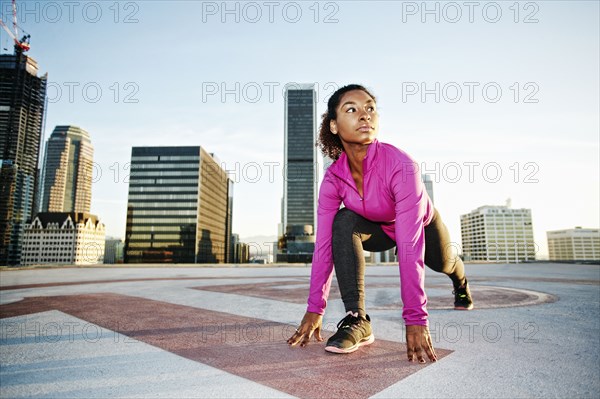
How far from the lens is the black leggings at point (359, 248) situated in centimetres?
212

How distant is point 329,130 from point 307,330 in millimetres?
1730

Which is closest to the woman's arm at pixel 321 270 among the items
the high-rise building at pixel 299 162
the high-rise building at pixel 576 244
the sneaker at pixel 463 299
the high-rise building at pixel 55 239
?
the sneaker at pixel 463 299

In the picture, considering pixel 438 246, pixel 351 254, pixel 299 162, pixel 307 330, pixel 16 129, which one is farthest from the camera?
pixel 299 162

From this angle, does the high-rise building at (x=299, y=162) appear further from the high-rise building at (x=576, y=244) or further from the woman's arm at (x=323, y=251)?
the woman's arm at (x=323, y=251)

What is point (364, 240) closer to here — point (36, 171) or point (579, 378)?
point (579, 378)

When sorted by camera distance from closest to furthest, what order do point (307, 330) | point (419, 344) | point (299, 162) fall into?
point (419, 344), point (307, 330), point (299, 162)

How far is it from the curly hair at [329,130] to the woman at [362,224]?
0.01 m

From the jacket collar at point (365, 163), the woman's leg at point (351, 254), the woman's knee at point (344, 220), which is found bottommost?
the woman's leg at point (351, 254)

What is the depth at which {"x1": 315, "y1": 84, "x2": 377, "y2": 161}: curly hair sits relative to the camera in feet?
8.14

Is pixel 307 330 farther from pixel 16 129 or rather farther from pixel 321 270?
pixel 16 129

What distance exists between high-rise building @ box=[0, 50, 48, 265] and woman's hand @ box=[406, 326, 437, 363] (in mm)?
159766

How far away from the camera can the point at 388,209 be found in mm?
2270

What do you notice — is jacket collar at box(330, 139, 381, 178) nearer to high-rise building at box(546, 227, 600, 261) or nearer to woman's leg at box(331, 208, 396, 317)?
woman's leg at box(331, 208, 396, 317)

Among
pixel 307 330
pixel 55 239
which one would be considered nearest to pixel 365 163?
pixel 307 330
